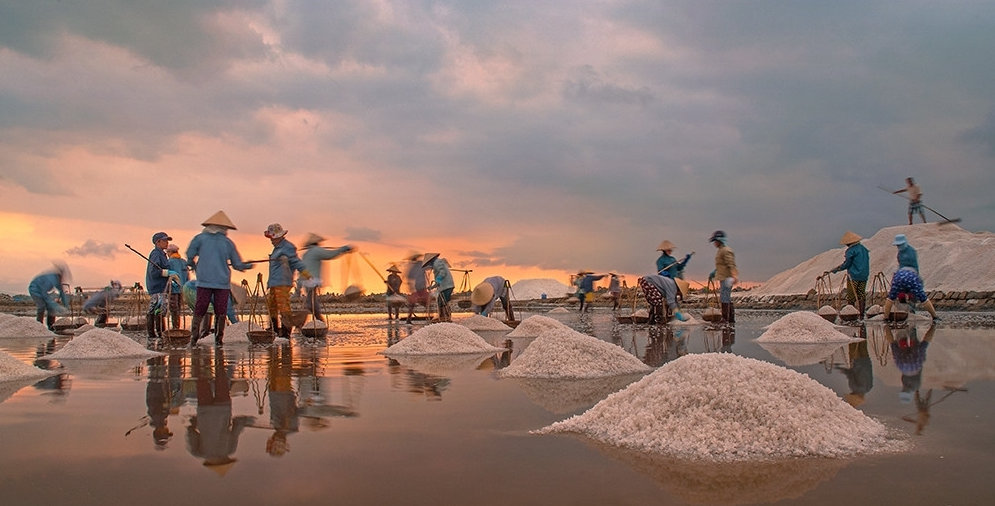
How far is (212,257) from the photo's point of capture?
31.2 feet

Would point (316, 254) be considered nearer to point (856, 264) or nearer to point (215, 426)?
point (215, 426)

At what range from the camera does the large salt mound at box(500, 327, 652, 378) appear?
6.04 m

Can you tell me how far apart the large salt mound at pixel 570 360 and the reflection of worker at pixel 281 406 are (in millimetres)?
1897

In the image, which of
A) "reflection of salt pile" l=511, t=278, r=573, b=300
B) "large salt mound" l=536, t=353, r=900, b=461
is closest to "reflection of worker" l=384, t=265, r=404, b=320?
"large salt mound" l=536, t=353, r=900, b=461

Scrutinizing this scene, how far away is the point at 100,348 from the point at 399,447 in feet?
20.5

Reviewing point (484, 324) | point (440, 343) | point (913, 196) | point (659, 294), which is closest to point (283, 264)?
point (440, 343)

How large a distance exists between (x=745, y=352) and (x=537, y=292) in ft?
173

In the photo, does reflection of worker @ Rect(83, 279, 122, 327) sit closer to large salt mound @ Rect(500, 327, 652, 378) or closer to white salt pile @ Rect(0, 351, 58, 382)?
white salt pile @ Rect(0, 351, 58, 382)

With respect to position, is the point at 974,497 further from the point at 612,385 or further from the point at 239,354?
the point at 239,354

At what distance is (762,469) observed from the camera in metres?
2.94

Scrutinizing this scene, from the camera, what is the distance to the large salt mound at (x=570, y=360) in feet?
19.8

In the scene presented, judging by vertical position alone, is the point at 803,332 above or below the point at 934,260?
below

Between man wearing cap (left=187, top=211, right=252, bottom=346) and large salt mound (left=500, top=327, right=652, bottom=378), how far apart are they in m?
5.04

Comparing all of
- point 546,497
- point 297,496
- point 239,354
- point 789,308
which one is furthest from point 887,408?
point 789,308
